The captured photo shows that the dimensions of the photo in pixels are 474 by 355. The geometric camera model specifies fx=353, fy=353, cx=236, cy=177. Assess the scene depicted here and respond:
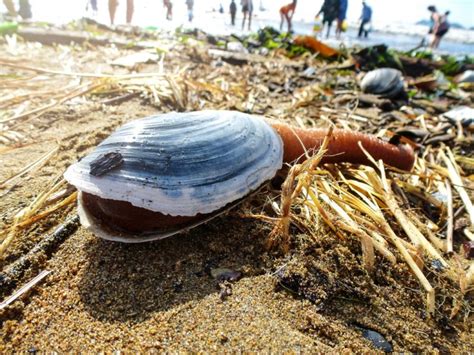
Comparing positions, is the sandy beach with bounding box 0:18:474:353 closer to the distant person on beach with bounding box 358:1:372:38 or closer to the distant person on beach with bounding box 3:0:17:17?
the distant person on beach with bounding box 3:0:17:17

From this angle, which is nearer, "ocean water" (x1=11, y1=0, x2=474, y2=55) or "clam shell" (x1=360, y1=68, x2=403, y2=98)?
"clam shell" (x1=360, y1=68, x2=403, y2=98)

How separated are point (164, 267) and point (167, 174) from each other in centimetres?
53

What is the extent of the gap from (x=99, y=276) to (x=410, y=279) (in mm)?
1765

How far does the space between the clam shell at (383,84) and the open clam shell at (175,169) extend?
468cm

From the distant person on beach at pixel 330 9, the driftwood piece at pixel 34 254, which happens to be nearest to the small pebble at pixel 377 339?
the driftwood piece at pixel 34 254

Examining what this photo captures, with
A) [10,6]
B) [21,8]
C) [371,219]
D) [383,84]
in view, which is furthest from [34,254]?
[10,6]

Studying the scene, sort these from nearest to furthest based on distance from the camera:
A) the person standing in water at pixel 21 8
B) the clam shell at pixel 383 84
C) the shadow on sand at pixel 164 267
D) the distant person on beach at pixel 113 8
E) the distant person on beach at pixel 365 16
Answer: the shadow on sand at pixel 164 267 < the clam shell at pixel 383 84 < the person standing in water at pixel 21 8 < the distant person on beach at pixel 113 8 < the distant person on beach at pixel 365 16

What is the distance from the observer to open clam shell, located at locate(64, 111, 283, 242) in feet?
6.16

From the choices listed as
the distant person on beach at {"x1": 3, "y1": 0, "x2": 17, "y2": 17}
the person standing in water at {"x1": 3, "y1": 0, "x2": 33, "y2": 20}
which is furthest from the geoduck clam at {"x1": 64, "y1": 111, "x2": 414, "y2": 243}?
the distant person on beach at {"x1": 3, "y1": 0, "x2": 17, "y2": 17}

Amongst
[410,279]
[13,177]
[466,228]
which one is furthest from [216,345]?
[466,228]

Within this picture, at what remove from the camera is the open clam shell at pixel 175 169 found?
74.0 inches

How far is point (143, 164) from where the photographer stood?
193 centimetres

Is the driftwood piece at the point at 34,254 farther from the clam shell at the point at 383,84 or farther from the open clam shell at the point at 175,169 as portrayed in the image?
the clam shell at the point at 383,84

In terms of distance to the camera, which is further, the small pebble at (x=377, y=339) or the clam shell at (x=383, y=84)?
the clam shell at (x=383, y=84)
